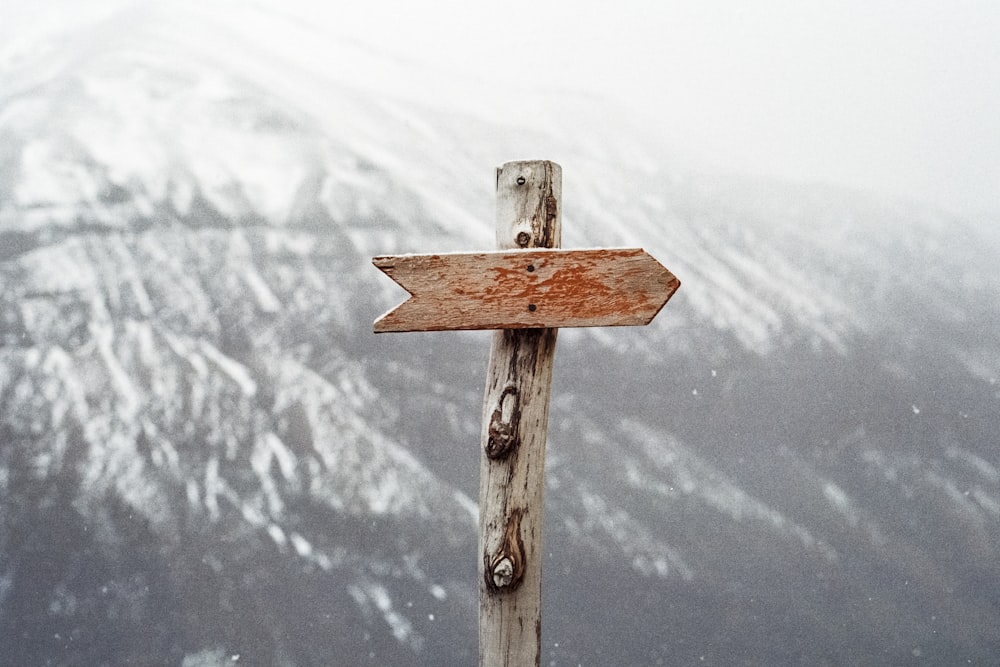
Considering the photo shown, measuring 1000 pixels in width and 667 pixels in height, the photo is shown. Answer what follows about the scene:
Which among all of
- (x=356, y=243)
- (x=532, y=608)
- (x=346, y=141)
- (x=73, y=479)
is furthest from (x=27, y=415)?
(x=532, y=608)

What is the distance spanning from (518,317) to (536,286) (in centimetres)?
7

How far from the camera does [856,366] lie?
3.50m

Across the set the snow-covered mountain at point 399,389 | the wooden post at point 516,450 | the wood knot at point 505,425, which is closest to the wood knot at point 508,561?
the wooden post at point 516,450

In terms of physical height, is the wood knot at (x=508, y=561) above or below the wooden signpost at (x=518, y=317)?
below

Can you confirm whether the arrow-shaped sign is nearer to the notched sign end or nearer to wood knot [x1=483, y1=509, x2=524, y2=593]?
the notched sign end

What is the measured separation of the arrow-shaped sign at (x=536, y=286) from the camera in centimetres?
165

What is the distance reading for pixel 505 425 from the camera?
5.67ft

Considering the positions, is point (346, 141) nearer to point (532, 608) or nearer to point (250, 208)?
point (250, 208)

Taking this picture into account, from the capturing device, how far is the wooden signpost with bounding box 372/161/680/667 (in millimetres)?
1654

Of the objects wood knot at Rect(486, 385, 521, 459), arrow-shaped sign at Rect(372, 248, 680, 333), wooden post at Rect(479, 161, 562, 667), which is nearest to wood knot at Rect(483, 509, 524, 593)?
wooden post at Rect(479, 161, 562, 667)

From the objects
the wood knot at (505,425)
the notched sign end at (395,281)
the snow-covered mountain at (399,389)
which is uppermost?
the notched sign end at (395,281)

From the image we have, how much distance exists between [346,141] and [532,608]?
106 inches

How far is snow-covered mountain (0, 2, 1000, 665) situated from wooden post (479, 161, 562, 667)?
4.99 feet

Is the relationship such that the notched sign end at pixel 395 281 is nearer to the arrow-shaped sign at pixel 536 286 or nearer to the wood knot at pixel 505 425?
the arrow-shaped sign at pixel 536 286
